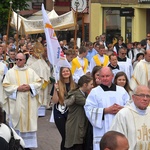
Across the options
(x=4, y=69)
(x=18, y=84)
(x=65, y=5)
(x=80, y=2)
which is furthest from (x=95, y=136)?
(x=65, y=5)

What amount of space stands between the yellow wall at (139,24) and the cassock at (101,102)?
24520 mm

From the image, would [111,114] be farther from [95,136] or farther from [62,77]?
[62,77]

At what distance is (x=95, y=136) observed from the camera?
8.23 m

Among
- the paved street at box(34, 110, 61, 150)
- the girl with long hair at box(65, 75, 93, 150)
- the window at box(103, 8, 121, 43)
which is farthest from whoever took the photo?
the window at box(103, 8, 121, 43)

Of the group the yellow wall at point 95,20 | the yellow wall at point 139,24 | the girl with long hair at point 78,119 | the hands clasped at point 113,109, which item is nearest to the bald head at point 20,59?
the girl with long hair at point 78,119

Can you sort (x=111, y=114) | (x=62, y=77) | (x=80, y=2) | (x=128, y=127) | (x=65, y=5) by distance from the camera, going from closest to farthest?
1. (x=128, y=127)
2. (x=111, y=114)
3. (x=62, y=77)
4. (x=80, y=2)
5. (x=65, y=5)

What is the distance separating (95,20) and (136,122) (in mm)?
28436

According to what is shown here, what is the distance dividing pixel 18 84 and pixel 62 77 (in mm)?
1522

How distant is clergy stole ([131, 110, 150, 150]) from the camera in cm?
677

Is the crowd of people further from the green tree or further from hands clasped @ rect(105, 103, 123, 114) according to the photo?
the green tree

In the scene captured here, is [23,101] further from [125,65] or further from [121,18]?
[121,18]

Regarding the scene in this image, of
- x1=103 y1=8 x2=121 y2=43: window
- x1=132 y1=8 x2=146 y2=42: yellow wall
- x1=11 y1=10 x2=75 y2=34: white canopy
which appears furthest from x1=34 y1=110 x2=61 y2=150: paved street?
x1=103 y1=8 x2=121 y2=43: window

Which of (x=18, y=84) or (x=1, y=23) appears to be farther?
(x=1, y=23)

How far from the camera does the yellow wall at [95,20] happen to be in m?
34.8
